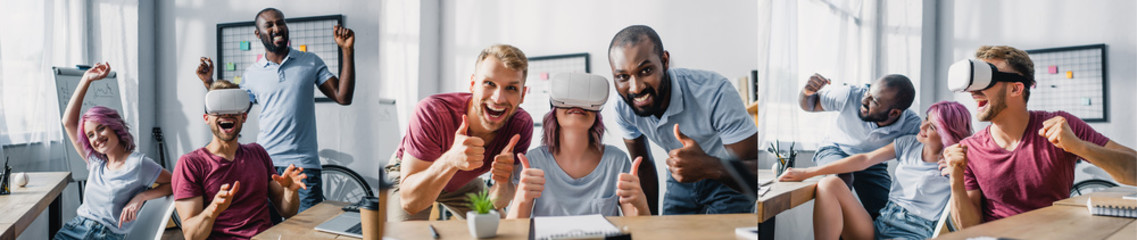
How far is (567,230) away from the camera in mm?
1210

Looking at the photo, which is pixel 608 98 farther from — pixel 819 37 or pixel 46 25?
pixel 46 25

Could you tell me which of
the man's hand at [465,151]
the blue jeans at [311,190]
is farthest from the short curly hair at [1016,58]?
the blue jeans at [311,190]

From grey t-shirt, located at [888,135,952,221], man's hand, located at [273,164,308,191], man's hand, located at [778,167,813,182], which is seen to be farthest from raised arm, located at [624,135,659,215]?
man's hand, located at [273,164,308,191]

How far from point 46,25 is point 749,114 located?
5.72 feet

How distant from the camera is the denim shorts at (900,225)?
1.49 meters

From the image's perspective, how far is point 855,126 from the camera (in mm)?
1518

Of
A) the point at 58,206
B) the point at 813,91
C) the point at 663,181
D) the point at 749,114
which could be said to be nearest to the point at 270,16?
the point at 58,206

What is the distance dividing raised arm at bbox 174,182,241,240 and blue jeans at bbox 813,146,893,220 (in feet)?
4.92

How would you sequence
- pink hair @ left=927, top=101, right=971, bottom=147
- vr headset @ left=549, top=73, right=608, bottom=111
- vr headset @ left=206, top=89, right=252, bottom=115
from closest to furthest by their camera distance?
vr headset @ left=549, top=73, right=608, bottom=111 → pink hair @ left=927, top=101, right=971, bottom=147 → vr headset @ left=206, top=89, right=252, bottom=115

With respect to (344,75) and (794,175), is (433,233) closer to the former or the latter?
(344,75)

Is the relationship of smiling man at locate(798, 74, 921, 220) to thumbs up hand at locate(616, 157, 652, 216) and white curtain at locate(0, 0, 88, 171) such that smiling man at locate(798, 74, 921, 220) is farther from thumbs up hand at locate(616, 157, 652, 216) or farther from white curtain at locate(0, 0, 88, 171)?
white curtain at locate(0, 0, 88, 171)

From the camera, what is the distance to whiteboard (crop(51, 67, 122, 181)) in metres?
1.55

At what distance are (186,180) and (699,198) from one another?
1250 mm

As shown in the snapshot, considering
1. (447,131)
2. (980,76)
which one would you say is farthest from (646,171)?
(980,76)
